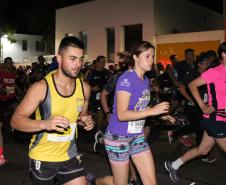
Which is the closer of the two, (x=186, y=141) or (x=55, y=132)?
(x=55, y=132)

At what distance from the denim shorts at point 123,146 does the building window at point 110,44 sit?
1878 cm

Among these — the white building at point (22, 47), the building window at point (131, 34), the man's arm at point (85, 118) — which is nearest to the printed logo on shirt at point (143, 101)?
the man's arm at point (85, 118)

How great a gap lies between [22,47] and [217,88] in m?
53.2

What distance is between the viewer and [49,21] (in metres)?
47.0

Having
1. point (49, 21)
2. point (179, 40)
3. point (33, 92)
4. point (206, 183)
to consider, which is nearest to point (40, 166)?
point (33, 92)

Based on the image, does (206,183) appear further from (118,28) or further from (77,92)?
(118,28)

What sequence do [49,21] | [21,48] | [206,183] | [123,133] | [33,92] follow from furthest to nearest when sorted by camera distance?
[21,48] → [49,21] → [206,183] → [123,133] → [33,92]

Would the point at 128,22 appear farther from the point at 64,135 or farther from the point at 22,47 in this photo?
the point at 22,47

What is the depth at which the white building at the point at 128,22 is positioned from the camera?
20.7 m

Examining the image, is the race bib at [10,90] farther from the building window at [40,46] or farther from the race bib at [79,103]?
the building window at [40,46]

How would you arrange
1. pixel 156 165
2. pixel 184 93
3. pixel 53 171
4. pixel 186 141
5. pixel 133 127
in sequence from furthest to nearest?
pixel 186 141, pixel 156 165, pixel 184 93, pixel 133 127, pixel 53 171

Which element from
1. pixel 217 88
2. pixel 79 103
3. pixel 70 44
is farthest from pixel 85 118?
pixel 217 88

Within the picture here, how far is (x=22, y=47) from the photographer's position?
184 feet

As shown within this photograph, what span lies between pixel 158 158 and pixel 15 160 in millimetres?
2513
